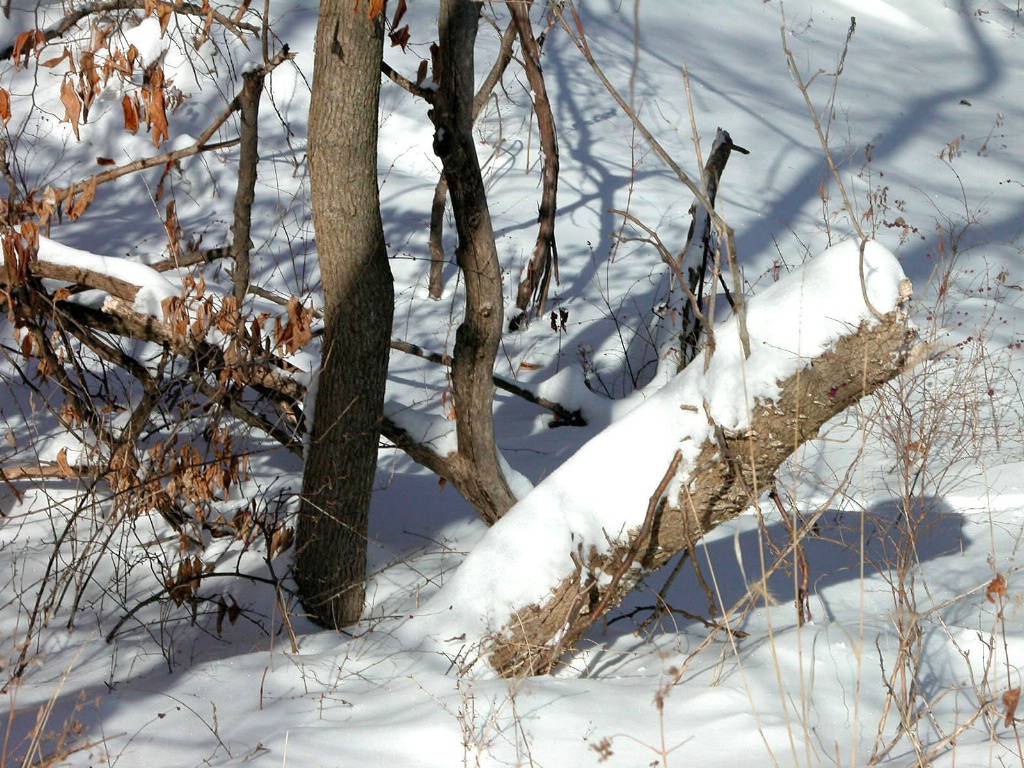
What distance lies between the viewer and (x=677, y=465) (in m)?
2.72

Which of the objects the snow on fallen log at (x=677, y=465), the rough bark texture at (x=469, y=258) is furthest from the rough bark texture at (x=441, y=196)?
the snow on fallen log at (x=677, y=465)

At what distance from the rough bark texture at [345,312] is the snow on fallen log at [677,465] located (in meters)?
0.47

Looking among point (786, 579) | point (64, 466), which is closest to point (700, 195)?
point (786, 579)

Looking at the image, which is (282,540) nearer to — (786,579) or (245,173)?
(245,173)

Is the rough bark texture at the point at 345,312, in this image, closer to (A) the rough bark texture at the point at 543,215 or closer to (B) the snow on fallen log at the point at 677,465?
(B) the snow on fallen log at the point at 677,465

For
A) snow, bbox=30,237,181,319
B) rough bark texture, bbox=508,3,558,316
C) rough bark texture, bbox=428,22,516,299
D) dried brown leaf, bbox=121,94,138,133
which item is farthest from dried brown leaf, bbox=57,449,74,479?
rough bark texture, bbox=508,3,558,316

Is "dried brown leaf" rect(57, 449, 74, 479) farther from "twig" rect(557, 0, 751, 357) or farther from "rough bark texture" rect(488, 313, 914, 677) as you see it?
"twig" rect(557, 0, 751, 357)

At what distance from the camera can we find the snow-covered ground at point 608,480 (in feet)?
8.02

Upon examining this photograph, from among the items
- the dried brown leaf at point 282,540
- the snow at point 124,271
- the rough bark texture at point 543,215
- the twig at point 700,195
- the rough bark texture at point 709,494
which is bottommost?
the rough bark texture at point 709,494

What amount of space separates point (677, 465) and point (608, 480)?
0.22 meters

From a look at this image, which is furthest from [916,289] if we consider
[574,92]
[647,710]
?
[647,710]

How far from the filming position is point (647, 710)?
255cm

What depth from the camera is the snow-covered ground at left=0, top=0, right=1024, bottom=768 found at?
2.45 m

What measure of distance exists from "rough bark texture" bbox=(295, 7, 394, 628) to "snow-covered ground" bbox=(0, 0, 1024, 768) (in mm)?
184
